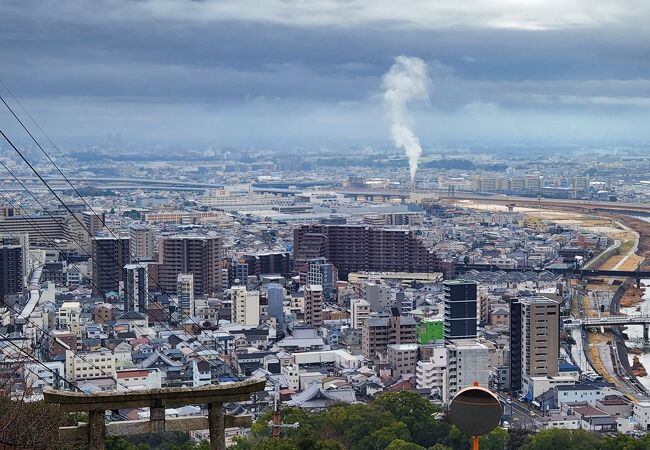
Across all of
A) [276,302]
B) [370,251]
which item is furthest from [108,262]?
[370,251]

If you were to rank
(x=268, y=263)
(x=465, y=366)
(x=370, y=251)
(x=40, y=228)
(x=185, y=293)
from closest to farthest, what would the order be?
(x=465, y=366)
(x=185, y=293)
(x=268, y=263)
(x=370, y=251)
(x=40, y=228)

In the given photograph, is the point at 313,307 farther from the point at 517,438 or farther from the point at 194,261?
the point at 517,438

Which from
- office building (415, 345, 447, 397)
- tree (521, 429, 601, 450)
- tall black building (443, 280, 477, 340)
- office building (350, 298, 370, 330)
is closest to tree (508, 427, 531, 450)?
tree (521, 429, 601, 450)

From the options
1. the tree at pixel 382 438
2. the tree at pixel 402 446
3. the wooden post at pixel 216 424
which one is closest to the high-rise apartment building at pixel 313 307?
the tree at pixel 382 438

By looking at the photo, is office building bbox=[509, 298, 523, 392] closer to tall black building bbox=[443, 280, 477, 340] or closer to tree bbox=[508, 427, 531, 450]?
tall black building bbox=[443, 280, 477, 340]

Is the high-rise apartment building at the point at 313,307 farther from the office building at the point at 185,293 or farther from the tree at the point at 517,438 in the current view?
the tree at the point at 517,438

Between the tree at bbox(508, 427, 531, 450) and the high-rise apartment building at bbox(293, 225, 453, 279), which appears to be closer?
the tree at bbox(508, 427, 531, 450)
